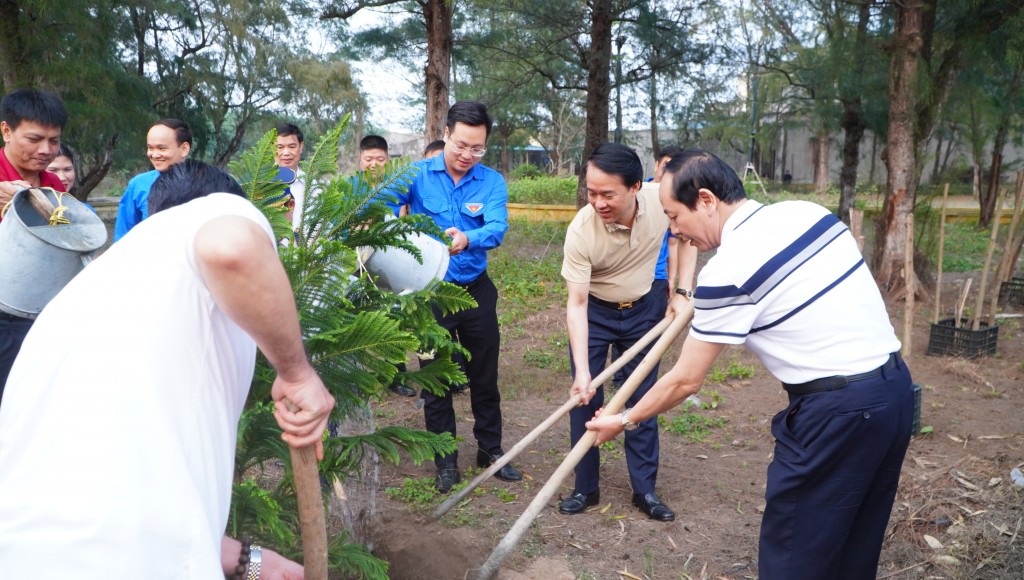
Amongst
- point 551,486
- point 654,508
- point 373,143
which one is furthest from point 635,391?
point 373,143

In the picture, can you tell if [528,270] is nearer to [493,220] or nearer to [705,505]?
[493,220]

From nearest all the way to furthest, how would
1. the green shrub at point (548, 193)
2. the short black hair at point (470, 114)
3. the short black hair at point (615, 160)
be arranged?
1. the short black hair at point (615, 160)
2. the short black hair at point (470, 114)
3. the green shrub at point (548, 193)

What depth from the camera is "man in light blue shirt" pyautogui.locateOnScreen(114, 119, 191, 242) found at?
354 cm

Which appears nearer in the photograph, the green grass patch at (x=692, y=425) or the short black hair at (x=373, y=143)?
the green grass patch at (x=692, y=425)

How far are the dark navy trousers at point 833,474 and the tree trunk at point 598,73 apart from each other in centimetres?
725

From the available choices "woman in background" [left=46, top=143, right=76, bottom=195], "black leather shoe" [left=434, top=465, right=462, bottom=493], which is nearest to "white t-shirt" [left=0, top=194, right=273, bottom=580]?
"black leather shoe" [left=434, top=465, right=462, bottom=493]

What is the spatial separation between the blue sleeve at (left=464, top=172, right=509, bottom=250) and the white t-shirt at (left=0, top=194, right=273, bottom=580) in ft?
8.38

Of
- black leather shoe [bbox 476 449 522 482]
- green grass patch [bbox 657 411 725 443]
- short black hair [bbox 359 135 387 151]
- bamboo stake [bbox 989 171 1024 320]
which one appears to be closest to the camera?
black leather shoe [bbox 476 449 522 482]

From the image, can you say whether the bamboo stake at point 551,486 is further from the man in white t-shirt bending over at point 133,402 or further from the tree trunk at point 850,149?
the tree trunk at point 850,149

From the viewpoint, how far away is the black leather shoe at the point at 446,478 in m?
4.17

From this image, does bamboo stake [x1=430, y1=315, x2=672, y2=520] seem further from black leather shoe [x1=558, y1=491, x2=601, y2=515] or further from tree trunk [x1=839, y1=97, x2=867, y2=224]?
tree trunk [x1=839, y1=97, x2=867, y2=224]

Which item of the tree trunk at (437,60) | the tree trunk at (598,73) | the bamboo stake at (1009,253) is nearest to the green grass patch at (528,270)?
the tree trunk at (598,73)

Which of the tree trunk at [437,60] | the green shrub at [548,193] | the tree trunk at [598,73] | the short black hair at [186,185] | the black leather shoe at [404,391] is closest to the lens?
the short black hair at [186,185]

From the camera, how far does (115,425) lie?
4.48ft
